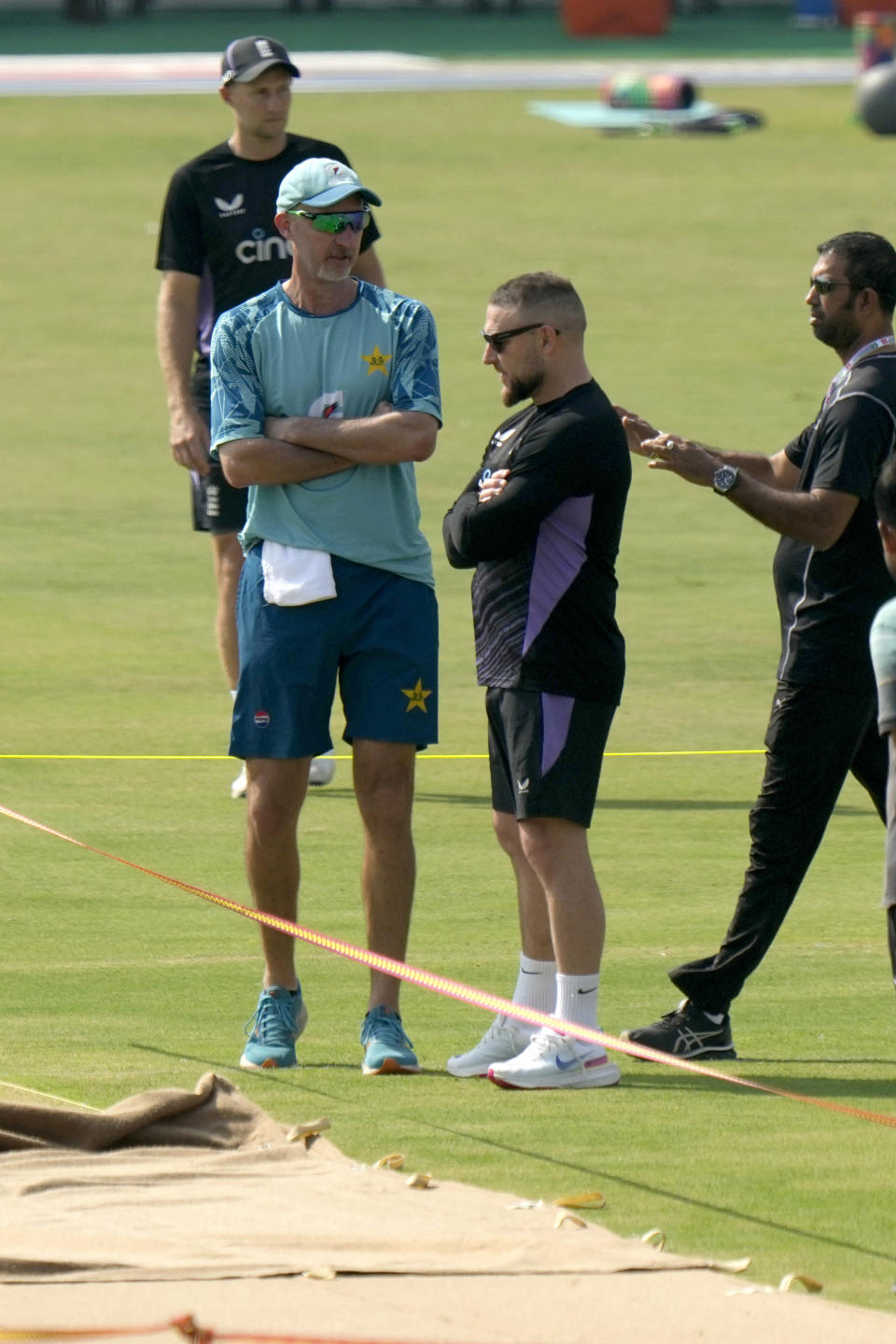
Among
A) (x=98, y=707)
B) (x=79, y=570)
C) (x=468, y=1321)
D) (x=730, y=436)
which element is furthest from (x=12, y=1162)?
(x=730, y=436)

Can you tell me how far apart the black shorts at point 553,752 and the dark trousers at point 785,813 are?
0.50 m

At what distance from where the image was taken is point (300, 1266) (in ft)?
15.6

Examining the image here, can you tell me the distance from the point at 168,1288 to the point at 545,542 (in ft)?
7.25

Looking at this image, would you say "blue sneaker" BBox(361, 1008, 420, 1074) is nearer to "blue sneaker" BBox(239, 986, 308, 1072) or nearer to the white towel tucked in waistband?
"blue sneaker" BBox(239, 986, 308, 1072)

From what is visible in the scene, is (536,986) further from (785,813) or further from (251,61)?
(251,61)

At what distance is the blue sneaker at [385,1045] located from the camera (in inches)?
243

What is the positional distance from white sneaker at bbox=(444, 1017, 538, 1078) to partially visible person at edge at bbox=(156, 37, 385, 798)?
9.92ft

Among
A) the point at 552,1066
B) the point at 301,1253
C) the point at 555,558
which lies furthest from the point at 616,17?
the point at 301,1253

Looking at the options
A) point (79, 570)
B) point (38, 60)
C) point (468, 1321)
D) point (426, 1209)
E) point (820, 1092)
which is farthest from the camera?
point (38, 60)

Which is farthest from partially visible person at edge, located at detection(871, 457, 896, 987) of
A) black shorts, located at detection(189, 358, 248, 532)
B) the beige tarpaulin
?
black shorts, located at detection(189, 358, 248, 532)

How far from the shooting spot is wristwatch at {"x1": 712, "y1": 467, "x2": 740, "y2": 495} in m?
5.93

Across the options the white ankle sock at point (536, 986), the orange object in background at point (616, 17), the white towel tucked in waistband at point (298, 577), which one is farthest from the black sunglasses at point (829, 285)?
the orange object in background at point (616, 17)

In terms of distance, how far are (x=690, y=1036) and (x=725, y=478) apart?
144 cm

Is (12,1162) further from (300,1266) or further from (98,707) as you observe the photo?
(98,707)
